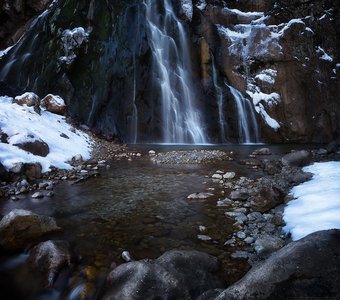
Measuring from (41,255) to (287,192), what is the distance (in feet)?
17.6

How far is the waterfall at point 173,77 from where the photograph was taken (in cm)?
2220

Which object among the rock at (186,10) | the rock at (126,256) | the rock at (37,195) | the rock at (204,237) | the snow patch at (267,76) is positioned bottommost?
the rock at (126,256)

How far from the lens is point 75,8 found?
24438 millimetres

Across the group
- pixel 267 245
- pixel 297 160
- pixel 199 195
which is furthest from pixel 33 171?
pixel 297 160

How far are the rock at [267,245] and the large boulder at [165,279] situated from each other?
925 mm

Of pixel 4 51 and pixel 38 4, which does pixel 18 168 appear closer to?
pixel 4 51

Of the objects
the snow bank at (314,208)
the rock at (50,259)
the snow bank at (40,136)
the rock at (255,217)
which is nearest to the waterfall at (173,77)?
the snow bank at (40,136)

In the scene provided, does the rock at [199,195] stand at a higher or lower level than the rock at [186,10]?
lower

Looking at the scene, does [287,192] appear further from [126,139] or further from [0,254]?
[126,139]

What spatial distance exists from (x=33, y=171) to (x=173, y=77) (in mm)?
15592

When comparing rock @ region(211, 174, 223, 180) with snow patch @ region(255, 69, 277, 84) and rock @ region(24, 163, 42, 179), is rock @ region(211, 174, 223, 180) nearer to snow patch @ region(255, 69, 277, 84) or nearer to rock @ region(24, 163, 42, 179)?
rock @ region(24, 163, 42, 179)

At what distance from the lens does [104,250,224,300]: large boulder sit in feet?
11.3

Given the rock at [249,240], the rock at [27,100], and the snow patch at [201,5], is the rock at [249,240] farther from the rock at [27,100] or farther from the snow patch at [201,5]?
the snow patch at [201,5]

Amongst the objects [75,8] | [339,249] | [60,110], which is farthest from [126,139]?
[339,249]
